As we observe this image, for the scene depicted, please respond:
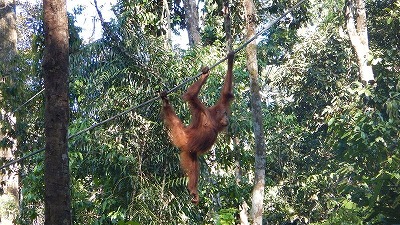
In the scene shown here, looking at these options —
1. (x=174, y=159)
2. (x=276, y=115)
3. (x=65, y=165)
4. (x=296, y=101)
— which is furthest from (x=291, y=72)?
(x=65, y=165)

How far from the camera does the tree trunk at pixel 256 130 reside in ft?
25.2

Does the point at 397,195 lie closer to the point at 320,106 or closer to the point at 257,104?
the point at 257,104

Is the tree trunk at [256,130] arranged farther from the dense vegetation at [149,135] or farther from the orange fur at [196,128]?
the orange fur at [196,128]

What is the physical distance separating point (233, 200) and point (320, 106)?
15.9 ft

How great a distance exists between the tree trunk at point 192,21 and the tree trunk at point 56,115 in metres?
6.30

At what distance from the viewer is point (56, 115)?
3.71 meters

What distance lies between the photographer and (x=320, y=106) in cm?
1247

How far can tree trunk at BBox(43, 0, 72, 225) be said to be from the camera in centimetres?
357

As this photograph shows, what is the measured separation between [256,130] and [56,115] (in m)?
4.61

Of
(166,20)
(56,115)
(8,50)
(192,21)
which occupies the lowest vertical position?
(56,115)

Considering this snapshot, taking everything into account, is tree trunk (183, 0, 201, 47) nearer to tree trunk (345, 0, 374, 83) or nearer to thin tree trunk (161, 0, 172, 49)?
thin tree trunk (161, 0, 172, 49)

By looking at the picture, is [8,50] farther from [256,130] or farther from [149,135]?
[256,130]

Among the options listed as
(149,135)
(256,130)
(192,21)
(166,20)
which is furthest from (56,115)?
(192,21)

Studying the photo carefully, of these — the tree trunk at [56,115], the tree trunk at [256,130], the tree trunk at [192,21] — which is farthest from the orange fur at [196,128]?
the tree trunk at [192,21]
